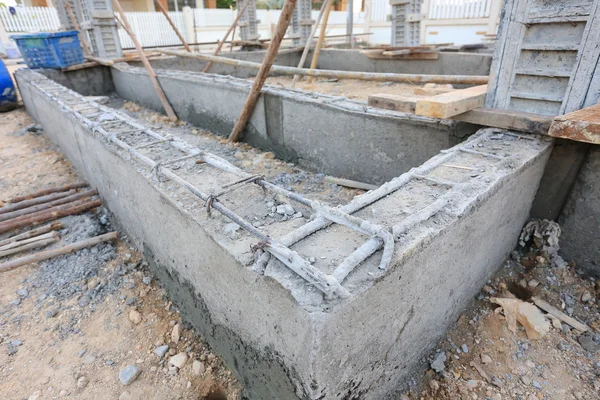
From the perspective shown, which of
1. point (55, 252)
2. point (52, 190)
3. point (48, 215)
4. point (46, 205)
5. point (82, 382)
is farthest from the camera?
point (52, 190)

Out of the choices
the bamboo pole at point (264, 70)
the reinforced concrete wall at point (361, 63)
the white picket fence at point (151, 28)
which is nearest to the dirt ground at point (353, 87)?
the reinforced concrete wall at point (361, 63)

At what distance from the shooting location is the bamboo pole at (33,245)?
11.4ft

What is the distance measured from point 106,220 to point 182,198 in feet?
7.19

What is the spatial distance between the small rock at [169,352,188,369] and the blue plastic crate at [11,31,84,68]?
8875 mm

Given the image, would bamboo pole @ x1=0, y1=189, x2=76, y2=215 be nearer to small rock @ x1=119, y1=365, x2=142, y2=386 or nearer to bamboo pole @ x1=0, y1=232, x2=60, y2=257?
bamboo pole @ x1=0, y1=232, x2=60, y2=257

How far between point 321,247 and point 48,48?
980cm

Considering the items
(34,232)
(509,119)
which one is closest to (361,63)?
(509,119)

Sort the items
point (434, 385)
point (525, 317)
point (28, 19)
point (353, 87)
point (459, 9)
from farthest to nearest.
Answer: point (28, 19) < point (459, 9) < point (353, 87) < point (525, 317) < point (434, 385)

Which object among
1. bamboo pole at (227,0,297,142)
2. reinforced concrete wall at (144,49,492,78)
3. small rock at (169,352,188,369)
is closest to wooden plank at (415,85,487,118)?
bamboo pole at (227,0,297,142)

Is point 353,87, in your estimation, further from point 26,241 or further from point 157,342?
point 157,342

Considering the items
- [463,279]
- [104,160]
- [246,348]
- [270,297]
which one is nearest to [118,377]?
[246,348]

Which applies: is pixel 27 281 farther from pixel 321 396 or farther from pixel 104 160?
pixel 321 396

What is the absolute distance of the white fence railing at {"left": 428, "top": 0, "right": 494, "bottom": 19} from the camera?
14.7 m

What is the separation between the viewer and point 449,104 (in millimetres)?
2842
